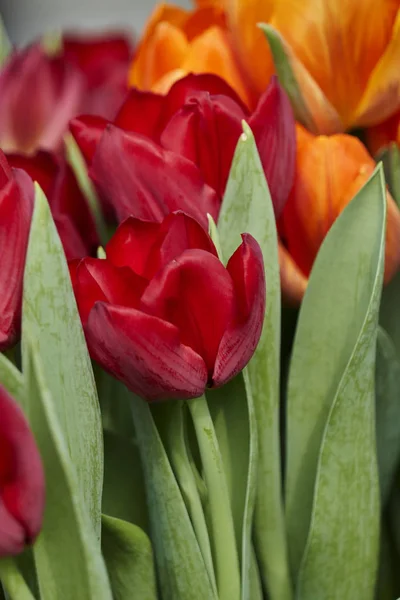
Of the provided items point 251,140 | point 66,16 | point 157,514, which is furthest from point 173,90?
point 66,16

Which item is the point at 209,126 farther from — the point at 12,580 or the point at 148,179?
the point at 12,580

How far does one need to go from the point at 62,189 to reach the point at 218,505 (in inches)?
6.0

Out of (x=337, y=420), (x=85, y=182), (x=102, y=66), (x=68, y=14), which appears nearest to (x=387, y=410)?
(x=337, y=420)

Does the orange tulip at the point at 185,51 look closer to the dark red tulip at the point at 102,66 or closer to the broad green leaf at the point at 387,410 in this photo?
the dark red tulip at the point at 102,66

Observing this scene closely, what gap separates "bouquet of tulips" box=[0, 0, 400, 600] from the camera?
24cm

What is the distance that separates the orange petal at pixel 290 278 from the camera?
0.33 m

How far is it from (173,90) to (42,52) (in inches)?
6.4

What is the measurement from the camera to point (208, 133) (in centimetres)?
30

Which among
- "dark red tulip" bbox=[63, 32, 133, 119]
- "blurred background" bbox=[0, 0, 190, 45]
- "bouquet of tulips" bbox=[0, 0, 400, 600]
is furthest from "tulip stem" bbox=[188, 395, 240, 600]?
"blurred background" bbox=[0, 0, 190, 45]

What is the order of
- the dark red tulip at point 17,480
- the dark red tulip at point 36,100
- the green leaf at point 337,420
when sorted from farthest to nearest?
the dark red tulip at point 36,100, the green leaf at point 337,420, the dark red tulip at point 17,480

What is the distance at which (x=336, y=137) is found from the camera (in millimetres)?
327

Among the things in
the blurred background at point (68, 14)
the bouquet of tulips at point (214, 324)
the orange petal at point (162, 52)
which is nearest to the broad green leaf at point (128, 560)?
the bouquet of tulips at point (214, 324)

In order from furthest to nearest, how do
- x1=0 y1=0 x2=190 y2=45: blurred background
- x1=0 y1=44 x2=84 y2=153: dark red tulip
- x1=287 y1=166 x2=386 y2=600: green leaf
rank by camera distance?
x1=0 y1=0 x2=190 y2=45: blurred background < x1=0 y1=44 x2=84 y2=153: dark red tulip < x1=287 y1=166 x2=386 y2=600: green leaf

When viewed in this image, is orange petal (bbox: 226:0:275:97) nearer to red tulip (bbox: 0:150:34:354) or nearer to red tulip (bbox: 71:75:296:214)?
red tulip (bbox: 71:75:296:214)
